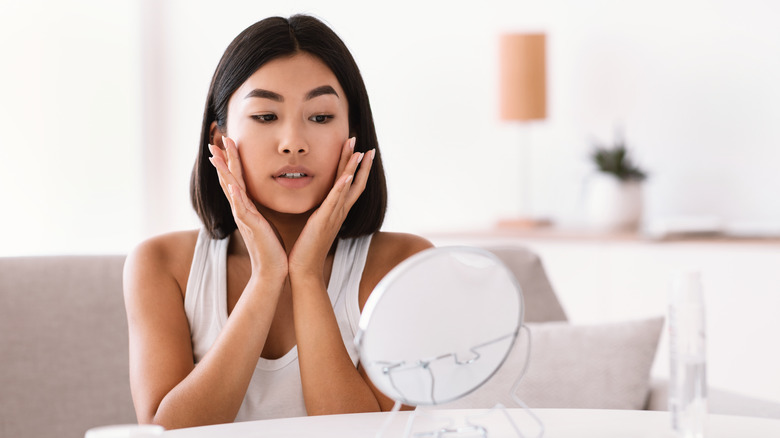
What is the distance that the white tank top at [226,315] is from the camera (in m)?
1.42

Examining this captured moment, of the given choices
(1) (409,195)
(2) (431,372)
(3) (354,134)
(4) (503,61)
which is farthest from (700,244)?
(2) (431,372)

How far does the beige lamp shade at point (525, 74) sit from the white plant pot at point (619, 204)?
1.34ft

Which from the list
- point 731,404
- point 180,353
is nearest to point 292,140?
point 180,353

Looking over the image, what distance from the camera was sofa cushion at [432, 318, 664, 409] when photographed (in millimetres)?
1744

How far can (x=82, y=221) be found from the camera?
12.9ft

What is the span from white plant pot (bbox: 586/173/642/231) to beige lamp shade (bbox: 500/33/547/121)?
41 cm

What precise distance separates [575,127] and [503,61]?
0.43m

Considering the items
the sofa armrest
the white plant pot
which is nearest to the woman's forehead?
the sofa armrest

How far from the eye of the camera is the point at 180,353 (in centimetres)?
141

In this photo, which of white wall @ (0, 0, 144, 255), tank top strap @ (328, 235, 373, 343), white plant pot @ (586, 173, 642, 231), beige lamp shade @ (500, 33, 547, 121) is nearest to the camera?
tank top strap @ (328, 235, 373, 343)

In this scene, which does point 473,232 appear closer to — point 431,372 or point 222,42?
point 222,42

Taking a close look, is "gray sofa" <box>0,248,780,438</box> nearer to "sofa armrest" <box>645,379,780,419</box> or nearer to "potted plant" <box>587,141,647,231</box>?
"sofa armrest" <box>645,379,780,419</box>

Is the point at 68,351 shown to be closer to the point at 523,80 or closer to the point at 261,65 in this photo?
the point at 261,65

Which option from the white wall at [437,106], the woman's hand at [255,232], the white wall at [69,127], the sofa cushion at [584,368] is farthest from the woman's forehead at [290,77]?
the white wall at [69,127]
